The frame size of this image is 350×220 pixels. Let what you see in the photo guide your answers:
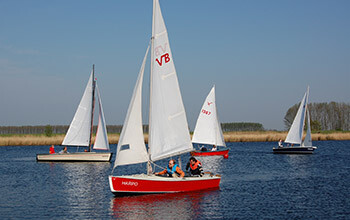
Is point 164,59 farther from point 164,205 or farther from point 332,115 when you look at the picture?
point 332,115

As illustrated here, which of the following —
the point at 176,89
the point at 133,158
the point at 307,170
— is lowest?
the point at 307,170

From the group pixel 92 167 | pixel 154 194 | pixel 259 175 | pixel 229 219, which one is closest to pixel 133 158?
pixel 154 194

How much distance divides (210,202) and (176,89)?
6.12 m

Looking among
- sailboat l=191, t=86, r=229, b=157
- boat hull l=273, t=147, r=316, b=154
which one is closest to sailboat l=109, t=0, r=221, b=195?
sailboat l=191, t=86, r=229, b=157

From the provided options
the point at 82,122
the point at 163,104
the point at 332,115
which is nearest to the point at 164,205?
the point at 163,104

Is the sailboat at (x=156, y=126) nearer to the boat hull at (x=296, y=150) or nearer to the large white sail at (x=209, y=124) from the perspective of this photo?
the large white sail at (x=209, y=124)

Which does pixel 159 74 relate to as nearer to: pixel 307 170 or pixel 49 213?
pixel 49 213

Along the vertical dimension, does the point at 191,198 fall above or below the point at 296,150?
below

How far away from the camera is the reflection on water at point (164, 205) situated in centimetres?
1930

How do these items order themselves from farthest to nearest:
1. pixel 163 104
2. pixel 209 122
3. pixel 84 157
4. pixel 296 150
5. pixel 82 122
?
1. pixel 209 122
2. pixel 296 150
3. pixel 82 122
4. pixel 84 157
5. pixel 163 104

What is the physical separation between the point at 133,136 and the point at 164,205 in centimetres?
384

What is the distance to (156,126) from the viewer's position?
22531 mm

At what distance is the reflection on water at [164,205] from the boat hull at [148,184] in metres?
0.33

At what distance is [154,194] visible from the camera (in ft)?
76.6
